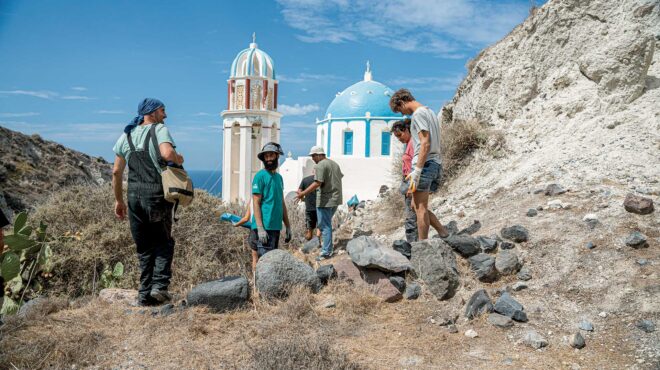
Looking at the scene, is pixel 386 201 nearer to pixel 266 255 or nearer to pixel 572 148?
pixel 572 148

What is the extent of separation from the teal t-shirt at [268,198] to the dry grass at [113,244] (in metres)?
1.46

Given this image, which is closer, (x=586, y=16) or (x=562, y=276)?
(x=562, y=276)

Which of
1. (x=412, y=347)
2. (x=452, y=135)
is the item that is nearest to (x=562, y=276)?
(x=412, y=347)

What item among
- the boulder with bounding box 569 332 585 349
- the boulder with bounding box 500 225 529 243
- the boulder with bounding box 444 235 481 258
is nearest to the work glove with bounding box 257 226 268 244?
the boulder with bounding box 444 235 481 258

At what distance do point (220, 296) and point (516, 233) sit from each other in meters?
3.10

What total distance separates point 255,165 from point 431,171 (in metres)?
23.0

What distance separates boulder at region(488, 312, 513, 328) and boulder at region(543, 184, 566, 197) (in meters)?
2.36

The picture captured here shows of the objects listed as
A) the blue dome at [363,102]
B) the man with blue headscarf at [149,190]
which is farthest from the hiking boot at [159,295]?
the blue dome at [363,102]

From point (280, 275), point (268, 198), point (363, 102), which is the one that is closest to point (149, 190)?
point (268, 198)

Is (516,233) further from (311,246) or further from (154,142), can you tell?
(154,142)

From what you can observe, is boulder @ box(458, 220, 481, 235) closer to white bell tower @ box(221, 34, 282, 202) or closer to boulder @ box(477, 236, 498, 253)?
boulder @ box(477, 236, 498, 253)

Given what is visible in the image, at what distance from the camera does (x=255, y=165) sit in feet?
90.0

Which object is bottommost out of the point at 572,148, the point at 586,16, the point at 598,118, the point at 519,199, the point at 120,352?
the point at 120,352

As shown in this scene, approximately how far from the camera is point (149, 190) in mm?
4449
